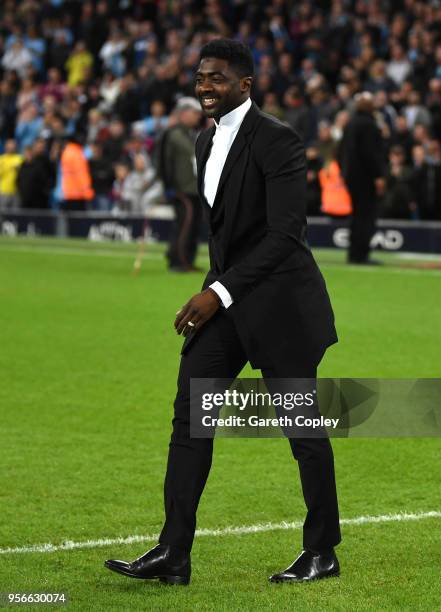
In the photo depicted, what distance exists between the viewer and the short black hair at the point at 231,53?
16.7 feet

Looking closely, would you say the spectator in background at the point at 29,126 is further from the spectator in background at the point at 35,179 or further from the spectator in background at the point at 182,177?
the spectator in background at the point at 182,177

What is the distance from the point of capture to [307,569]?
17.2 ft

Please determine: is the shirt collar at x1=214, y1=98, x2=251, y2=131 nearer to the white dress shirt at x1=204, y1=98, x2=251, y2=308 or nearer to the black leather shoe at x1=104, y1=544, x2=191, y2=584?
the white dress shirt at x1=204, y1=98, x2=251, y2=308

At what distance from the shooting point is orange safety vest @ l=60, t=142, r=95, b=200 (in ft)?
83.7

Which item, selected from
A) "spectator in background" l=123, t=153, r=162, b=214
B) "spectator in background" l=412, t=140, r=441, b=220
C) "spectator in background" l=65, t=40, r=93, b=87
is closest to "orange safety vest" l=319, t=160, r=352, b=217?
"spectator in background" l=412, t=140, r=441, b=220

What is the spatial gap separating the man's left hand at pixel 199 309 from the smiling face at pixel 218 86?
654mm

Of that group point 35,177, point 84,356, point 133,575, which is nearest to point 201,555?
point 133,575

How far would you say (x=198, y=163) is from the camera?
5.32m

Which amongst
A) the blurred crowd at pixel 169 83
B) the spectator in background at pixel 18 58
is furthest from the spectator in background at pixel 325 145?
the spectator in background at pixel 18 58

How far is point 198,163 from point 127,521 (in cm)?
182

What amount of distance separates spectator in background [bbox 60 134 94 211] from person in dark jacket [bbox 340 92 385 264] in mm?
7863

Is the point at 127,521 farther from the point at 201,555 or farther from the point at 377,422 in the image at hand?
the point at 377,422

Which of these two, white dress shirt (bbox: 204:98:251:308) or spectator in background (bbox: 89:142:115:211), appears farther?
spectator in background (bbox: 89:142:115:211)

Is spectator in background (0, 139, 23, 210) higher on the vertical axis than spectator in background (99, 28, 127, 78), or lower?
lower
